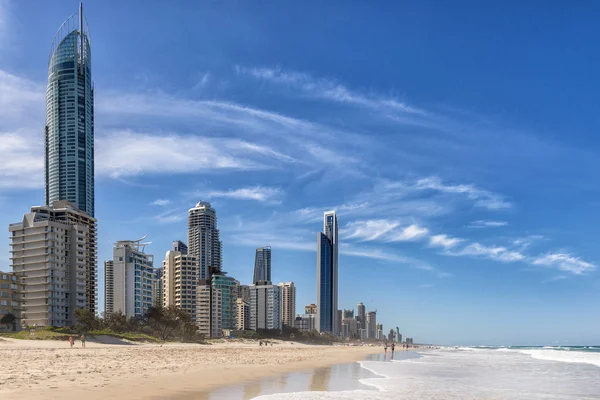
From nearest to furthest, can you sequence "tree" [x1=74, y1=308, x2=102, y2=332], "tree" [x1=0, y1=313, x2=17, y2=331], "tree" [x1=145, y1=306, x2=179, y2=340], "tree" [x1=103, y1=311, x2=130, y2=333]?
"tree" [x1=74, y1=308, x2=102, y2=332], "tree" [x1=103, y1=311, x2=130, y2=333], "tree" [x1=145, y1=306, x2=179, y2=340], "tree" [x1=0, y1=313, x2=17, y2=331]

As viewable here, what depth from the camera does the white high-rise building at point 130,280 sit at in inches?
7078

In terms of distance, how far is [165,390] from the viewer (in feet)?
77.9

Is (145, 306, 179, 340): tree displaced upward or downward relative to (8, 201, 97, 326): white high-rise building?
downward

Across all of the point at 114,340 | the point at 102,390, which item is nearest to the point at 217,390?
the point at 102,390

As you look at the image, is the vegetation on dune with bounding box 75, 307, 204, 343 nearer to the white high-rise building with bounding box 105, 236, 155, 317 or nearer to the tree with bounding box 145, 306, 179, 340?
the tree with bounding box 145, 306, 179, 340

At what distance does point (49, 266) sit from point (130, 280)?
47.6 metres

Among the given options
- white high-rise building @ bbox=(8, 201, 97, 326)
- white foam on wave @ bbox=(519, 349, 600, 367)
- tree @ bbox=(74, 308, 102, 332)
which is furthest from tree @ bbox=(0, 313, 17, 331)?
white foam on wave @ bbox=(519, 349, 600, 367)

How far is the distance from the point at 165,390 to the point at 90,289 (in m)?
157

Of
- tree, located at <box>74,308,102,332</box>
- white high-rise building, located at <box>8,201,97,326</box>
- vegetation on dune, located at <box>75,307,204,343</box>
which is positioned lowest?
vegetation on dune, located at <box>75,307,204,343</box>

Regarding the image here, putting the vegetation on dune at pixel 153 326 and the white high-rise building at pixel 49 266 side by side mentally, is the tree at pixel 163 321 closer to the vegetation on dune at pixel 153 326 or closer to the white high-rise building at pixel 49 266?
the vegetation on dune at pixel 153 326

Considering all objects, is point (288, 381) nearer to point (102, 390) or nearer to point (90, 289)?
point (102, 390)

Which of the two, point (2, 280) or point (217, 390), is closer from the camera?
point (217, 390)

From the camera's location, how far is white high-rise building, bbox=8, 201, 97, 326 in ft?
438

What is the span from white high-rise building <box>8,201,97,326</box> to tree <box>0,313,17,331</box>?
614 cm
